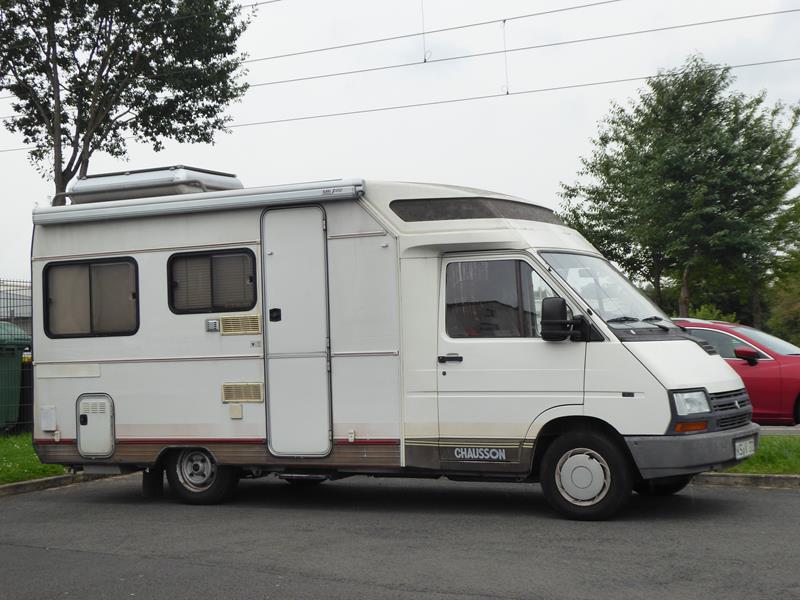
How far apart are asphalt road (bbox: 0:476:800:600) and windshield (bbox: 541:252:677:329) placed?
1.61 metres

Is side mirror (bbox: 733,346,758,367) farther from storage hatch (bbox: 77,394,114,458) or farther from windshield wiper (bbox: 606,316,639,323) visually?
storage hatch (bbox: 77,394,114,458)

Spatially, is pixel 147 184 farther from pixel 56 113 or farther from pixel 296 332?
pixel 56 113

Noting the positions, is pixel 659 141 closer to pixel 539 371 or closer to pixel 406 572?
pixel 539 371

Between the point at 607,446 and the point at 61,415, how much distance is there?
18.2 ft

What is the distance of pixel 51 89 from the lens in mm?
20312

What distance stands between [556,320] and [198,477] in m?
4.00

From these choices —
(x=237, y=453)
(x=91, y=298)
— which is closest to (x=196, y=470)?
(x=237, y=453)

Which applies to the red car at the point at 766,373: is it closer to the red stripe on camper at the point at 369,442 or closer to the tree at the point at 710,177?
the red stripe on camper at the point at 369,442

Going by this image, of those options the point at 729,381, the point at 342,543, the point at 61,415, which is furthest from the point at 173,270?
the point at 729,381

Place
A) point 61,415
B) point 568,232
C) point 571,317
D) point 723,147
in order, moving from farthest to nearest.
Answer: point 723,147 < point 61,415 < point 568,232 < point 571,317

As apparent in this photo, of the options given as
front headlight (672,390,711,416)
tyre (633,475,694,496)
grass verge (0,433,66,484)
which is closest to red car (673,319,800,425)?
tyre (633,475,694,496)

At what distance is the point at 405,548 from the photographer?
782cm

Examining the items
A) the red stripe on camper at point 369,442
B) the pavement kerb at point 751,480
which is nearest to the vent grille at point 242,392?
the red stripe on camper at point 369,442

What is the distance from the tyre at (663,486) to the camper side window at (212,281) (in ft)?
12.8
